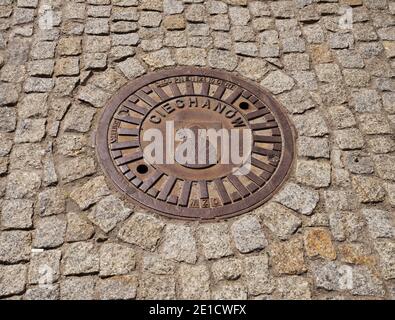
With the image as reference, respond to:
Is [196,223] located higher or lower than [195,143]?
lower

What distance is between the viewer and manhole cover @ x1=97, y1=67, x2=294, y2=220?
11.1ft

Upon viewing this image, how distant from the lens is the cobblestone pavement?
2.96 meters

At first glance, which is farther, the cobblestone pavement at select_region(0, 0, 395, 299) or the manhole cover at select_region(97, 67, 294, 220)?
the manhole cover at select_region(97, 67, 294, 220)

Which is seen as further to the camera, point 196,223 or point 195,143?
point 195,143

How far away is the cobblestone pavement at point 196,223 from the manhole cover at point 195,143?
0.35ft

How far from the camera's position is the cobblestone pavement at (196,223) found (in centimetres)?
296

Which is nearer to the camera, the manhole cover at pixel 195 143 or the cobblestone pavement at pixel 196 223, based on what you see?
the cobblestone pavement at pixel 196 223

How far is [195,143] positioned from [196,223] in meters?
0.69

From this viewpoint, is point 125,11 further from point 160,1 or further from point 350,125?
point 350,125

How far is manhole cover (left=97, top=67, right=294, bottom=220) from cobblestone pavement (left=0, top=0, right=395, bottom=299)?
11cm

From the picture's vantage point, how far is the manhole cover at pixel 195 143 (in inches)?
133

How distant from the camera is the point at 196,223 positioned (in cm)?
324

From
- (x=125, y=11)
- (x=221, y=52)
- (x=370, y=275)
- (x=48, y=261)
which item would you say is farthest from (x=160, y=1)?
(x=370, y=275)

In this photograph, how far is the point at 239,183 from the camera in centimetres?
348
